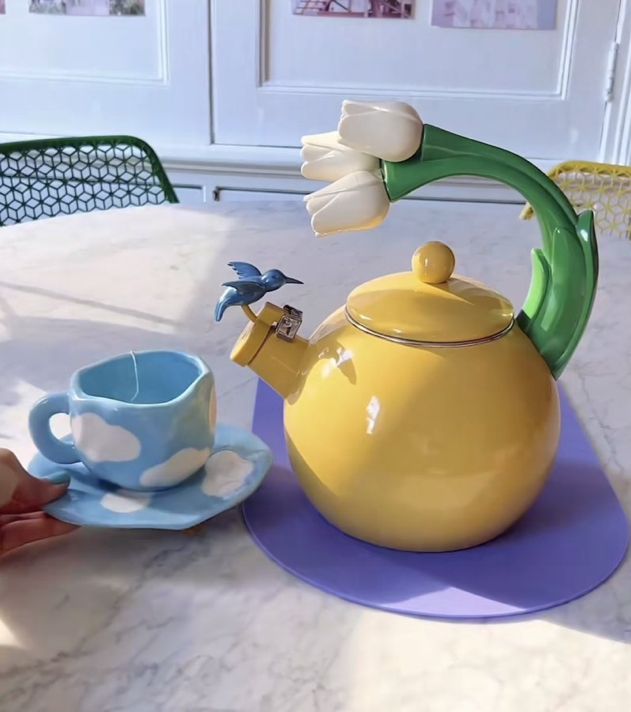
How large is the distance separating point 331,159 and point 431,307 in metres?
0.12

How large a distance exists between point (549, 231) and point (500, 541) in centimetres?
23

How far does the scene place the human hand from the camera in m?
0.60

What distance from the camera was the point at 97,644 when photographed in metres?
0.55

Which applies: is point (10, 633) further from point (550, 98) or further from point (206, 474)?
point (550, 98)

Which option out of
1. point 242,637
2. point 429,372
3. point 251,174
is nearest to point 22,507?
point 242,637

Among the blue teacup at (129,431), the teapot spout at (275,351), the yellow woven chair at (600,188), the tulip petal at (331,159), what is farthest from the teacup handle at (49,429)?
the yellow woven chair at (600,188)

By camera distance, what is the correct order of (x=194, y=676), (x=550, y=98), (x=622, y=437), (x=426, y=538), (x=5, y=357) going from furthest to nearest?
(x=550, y=98), (x=5, y=357), (x=622, y=437), (x=426, y=538), (x=194, y=676)

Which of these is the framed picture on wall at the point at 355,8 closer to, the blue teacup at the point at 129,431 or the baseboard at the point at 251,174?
the baseboard at the point at 251,174

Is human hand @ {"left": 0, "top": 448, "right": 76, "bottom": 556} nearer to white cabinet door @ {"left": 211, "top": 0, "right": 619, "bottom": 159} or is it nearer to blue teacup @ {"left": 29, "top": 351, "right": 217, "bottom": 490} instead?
blue teacup @ {"left": 29, "top": 351, "right": 217, "bottom": 490}

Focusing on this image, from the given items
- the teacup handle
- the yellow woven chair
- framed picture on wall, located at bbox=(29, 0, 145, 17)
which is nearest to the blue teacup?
the teacup handle

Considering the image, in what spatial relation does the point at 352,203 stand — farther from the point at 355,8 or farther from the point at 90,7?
the point at 90,7

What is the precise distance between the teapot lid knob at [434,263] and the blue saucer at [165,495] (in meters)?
0.19

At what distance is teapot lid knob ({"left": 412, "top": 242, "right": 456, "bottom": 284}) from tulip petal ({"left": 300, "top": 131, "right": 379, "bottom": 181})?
76 millimetres

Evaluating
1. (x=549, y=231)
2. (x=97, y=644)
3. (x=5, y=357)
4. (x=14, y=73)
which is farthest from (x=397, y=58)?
(x=97, y=644)
